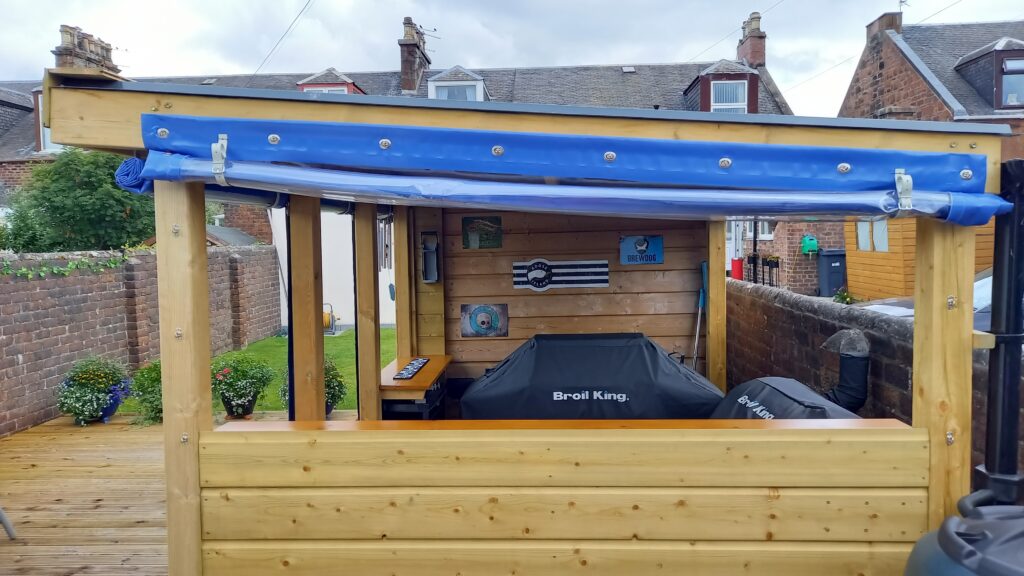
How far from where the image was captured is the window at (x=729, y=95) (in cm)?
1605

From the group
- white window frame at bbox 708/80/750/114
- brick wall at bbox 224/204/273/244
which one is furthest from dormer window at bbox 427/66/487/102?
white window frame at bbox 708/80/750/114

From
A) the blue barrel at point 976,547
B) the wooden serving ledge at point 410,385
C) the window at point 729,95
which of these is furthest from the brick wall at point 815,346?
the window at point 729,95

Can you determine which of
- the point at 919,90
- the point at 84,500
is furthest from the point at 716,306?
the point at 919,90

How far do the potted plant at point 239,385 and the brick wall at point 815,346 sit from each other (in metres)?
4.58

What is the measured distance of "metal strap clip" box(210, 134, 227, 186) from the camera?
91.5 inches

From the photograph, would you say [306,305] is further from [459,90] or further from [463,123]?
[459,90]

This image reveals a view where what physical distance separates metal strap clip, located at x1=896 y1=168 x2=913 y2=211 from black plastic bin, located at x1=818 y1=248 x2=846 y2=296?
1480 centimetres

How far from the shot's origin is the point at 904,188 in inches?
89.4

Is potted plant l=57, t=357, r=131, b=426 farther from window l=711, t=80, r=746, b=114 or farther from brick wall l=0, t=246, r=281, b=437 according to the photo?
window l=711, t=80, r=746, b=114

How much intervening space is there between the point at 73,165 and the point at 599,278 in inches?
429

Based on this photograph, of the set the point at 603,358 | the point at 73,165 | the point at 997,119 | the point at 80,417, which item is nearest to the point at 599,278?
the point at 603,358

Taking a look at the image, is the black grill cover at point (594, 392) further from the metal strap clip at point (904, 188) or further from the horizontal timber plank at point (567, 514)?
the metal strap clip at point (904, 188)

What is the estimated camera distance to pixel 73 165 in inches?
476

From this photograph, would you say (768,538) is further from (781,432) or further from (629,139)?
(629,139)
